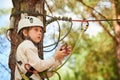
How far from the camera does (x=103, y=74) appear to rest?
51.5ft

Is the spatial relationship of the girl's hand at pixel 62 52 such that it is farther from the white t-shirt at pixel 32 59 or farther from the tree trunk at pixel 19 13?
the tree trunk at pixel 19 13

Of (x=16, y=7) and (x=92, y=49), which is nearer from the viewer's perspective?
(x=16, y=7)

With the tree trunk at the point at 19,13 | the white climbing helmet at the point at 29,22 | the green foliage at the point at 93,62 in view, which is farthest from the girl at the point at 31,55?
the green foliage at the point at 93,62

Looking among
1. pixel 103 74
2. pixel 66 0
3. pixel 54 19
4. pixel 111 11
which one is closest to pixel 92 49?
pixel 103 74

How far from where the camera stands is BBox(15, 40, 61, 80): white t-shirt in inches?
142

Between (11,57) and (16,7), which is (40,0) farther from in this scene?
(11,57)

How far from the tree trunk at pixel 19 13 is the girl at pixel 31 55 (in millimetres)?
177

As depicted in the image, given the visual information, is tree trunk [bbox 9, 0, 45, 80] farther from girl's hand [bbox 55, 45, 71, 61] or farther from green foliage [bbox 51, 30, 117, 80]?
green foliage [bbox 51, 30, 117, 80]

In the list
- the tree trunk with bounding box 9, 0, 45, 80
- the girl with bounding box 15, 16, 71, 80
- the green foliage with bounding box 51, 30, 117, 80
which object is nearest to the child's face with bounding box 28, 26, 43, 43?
the girl with bounding box 15, 16, 71, 80

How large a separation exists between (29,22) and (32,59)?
31 centimetres

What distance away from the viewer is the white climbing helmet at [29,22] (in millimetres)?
3725

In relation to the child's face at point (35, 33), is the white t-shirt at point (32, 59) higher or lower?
lower

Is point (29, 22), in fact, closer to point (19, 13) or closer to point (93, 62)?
point (19, 13)

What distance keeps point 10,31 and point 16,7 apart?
0.21 meters
